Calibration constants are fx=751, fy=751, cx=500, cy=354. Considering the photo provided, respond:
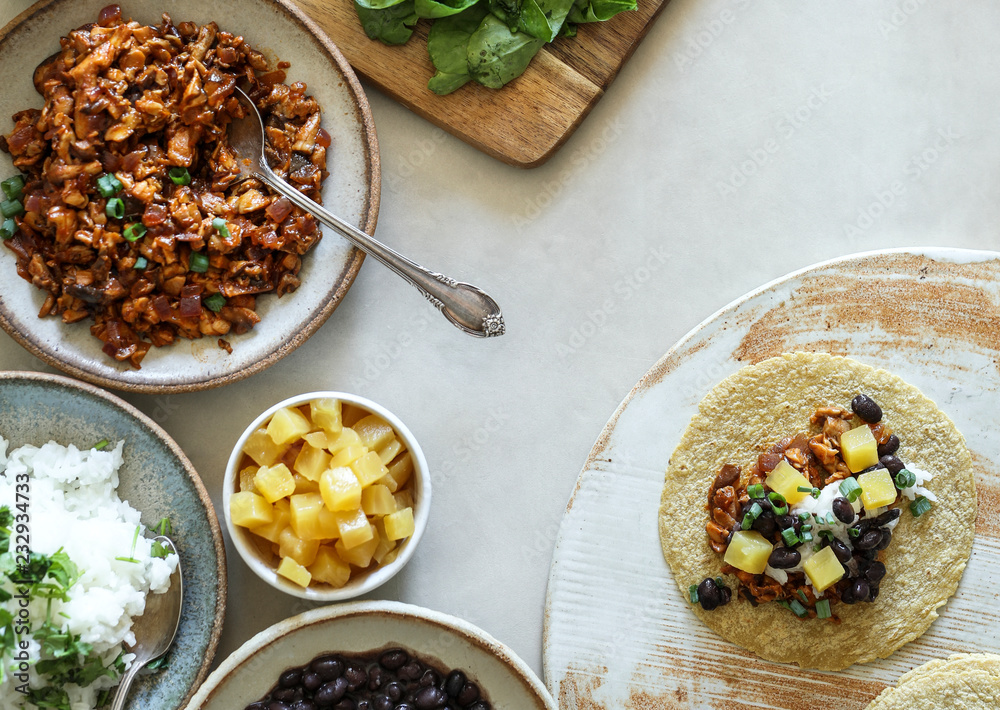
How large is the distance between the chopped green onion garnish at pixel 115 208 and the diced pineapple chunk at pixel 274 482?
95cm

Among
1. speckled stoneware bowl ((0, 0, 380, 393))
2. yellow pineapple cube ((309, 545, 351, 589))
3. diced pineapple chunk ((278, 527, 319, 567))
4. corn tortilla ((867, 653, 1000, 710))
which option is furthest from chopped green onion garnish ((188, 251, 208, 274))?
corn tortilla ((867, 653, 1000, 710))

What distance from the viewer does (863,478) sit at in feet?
8.72

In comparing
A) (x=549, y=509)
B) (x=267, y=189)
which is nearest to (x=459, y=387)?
(x=549, y=509)

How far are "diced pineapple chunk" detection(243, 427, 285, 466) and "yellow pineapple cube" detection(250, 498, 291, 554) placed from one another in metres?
0.17

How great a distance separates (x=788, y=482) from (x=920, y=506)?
54 centimetres

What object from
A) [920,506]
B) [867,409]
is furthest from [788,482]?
[920,506]

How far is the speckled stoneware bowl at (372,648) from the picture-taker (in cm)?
256

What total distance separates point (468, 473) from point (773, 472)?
1.12m

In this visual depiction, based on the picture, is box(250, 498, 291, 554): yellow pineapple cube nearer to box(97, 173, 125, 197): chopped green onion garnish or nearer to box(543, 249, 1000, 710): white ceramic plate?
box(543, 249, 1000, 710): white ceramic plate

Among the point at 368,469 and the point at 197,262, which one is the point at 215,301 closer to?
the point at 197,262

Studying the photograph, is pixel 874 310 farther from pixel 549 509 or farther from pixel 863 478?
pixel 549 509

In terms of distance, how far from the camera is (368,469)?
8.23ft

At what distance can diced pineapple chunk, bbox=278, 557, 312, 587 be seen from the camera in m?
2.48

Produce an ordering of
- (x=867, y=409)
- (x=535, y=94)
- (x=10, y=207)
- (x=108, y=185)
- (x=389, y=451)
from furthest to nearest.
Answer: (x=535, y=94) → (x=867, y=409) → (x=389, y=451) → (x=10, y=207) → (x=108, y=185)
